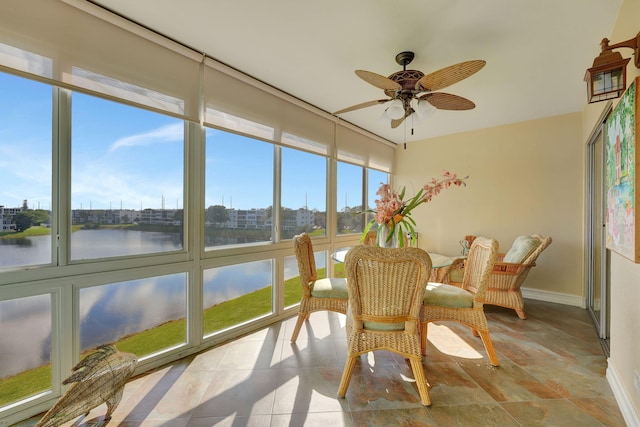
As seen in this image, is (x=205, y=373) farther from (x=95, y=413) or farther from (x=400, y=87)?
(x=400, y=87)

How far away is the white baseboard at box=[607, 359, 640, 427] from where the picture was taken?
1579mm

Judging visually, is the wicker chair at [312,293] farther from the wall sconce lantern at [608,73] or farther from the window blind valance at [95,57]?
the wall sconce lantern at [608,73]

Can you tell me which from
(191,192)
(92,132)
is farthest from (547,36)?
(92,132)

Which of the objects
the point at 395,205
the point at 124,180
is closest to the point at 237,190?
the point at 124,180

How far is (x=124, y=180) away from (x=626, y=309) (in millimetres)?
3577

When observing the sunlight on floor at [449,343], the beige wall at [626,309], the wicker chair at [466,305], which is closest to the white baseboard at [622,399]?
the beige wall at [626,309]

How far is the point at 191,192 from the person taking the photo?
2520 millimetres

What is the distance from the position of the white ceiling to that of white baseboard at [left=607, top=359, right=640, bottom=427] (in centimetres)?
245

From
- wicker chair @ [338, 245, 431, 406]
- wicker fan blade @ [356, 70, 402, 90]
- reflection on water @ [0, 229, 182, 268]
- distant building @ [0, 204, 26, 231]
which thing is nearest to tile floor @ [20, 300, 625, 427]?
wicker chair @ [338, 245, 431, 406]

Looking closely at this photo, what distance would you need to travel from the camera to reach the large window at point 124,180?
1.97 metres

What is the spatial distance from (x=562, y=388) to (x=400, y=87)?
2443 mm

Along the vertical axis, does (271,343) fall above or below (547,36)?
below

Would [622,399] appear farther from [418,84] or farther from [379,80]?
[379,80]

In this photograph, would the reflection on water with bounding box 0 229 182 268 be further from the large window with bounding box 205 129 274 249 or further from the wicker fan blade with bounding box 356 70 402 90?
the wicker fan blade with bounding box 356 70 402 90
